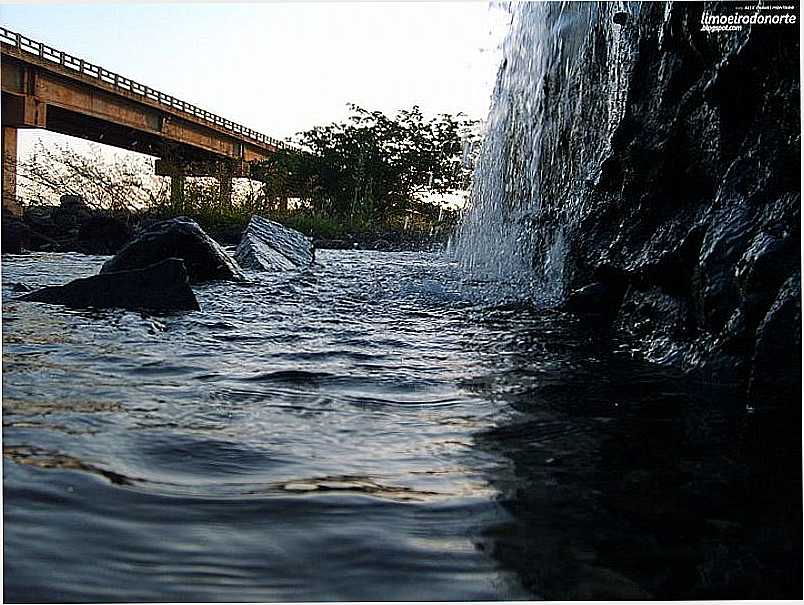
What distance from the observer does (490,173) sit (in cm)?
825

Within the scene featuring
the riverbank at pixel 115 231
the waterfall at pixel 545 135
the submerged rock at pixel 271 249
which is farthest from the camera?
the riverbank at pixel 115 231

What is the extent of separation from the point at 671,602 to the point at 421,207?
18168mm

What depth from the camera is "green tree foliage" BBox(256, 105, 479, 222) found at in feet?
60.8

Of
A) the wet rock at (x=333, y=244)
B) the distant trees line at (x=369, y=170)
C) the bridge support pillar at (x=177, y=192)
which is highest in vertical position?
the distant trees line at (x=369, y=170)

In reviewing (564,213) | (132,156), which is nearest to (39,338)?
(564,213)

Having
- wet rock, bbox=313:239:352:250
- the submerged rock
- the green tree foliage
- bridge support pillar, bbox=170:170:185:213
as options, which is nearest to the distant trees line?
the green tree foliage

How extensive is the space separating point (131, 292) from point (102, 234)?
5.74 m

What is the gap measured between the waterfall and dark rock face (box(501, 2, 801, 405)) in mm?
133

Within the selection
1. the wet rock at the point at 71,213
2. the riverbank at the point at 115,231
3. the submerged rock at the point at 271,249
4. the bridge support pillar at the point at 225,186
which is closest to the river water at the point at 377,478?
the submerged rock at the point at 271,249

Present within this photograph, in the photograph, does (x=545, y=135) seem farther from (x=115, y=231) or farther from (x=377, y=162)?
(x=377, y=162)

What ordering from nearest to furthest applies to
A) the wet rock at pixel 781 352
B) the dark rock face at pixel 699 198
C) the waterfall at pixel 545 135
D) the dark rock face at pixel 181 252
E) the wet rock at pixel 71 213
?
the wet rock at pixel 781 352 → the dark rock face at pixel 699 198 → the waterfall at pixel 545 135 → the dark rock face at pixel 181 252 → the wet rock at pixel 71 213

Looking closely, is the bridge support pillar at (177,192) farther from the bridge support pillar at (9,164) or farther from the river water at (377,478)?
the river water at (377,478)

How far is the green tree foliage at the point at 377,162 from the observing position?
1855 cm

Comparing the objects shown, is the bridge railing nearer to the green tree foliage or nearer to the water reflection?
the green tree foliage
